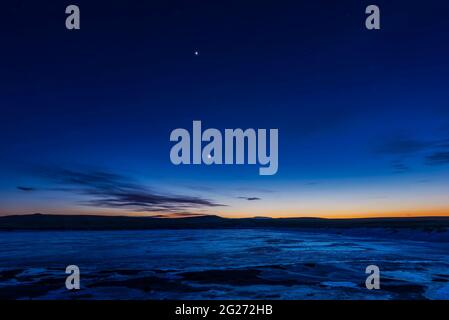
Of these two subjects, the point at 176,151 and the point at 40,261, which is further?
the point at 40,261

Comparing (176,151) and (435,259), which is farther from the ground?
(176,151)

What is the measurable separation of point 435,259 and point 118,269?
37.2ft

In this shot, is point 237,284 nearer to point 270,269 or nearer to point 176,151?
point 270,269
